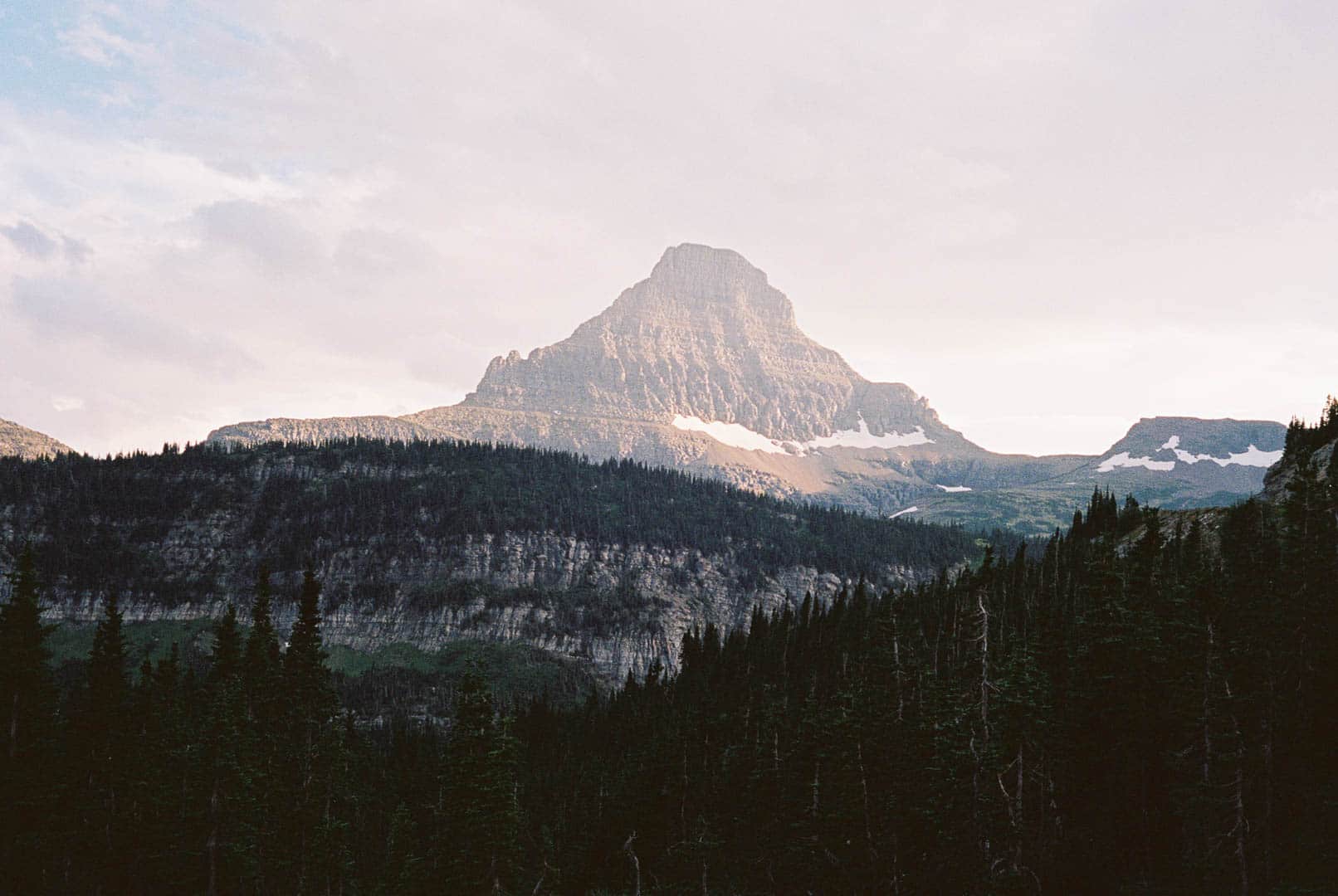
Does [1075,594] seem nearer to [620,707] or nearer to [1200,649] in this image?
[1200,649]

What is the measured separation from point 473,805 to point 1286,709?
47.8 metres

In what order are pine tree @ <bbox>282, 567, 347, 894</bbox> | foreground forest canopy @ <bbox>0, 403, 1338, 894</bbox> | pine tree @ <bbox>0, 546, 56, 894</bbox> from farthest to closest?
pine tree @ <bbox>282, 567, 347, 894</bbox> → pine tree @ <bbox>0, 546, 56, 894</bbox> → foreground forest canopy @ <bbox>0, 403, 1338, 894</bbox>

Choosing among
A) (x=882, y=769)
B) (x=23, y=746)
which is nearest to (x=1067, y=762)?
(x=882, y=769)

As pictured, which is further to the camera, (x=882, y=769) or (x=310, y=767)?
(x=882, y=769)

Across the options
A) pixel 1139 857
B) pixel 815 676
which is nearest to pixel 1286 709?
pixel 1139 857

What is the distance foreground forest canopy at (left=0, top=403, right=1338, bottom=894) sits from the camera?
192 ft

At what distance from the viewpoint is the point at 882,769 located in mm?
70938

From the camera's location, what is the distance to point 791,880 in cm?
7525

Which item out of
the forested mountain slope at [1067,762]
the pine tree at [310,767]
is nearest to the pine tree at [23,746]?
the pine tree at [310,767]

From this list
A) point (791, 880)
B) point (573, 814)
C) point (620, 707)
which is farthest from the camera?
point (620, 707)

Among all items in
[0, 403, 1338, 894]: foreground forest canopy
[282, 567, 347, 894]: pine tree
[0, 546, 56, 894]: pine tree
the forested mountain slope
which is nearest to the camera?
the forested mountain slope

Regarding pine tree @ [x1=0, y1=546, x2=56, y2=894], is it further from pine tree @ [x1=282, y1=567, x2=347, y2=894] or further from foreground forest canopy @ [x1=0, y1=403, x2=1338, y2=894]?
pine tree @ [x1=282, y1=567, x2=347, y2=894]

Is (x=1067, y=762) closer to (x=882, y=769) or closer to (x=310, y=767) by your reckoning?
(x=882, y=769)

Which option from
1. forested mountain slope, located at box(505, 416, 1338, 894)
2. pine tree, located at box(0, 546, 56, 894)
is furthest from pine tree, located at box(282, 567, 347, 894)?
forested mountain slope, located at box(505, 416, 1338, 894)
